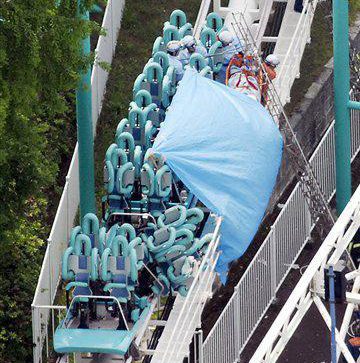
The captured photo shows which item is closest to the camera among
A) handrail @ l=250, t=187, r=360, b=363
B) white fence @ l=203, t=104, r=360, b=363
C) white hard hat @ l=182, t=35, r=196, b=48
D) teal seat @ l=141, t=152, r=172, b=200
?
handrail @ l=250, t=187, r=360, b=363

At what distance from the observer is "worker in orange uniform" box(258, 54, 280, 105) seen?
118 feet

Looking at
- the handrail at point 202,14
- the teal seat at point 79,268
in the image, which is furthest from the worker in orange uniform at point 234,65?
the teal seat at point 79,268

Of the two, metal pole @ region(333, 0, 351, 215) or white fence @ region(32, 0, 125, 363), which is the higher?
metal pole @ region(333, 0, 351, 215)

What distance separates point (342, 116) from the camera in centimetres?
3750

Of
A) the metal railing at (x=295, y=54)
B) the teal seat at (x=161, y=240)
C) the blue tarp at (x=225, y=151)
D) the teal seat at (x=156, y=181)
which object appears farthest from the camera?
the metal railing at (x=295, y=54)

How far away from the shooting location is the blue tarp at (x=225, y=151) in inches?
1313

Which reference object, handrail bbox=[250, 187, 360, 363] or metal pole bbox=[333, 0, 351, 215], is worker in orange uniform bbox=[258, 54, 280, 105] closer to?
metal pole bbox=[333, 0, 351, 215]

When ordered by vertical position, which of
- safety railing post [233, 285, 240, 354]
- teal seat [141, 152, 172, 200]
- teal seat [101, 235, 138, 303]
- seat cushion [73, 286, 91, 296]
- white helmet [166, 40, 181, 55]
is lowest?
safety railing post [233, 285, 240, 354]

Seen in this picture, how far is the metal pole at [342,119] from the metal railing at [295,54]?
68cm

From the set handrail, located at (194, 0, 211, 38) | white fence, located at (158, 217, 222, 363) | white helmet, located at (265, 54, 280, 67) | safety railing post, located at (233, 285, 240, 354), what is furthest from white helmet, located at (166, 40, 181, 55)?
safety railing post, located at (233, 285, 240, 354)

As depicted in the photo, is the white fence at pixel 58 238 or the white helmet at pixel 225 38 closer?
the white fence at pixel 58 238

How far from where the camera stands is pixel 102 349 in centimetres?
3066

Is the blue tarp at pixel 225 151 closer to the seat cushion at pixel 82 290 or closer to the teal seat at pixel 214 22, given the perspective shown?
the teal seat at pixel 214 22

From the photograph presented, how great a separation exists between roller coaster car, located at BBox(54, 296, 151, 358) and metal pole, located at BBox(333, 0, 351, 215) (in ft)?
22.0
